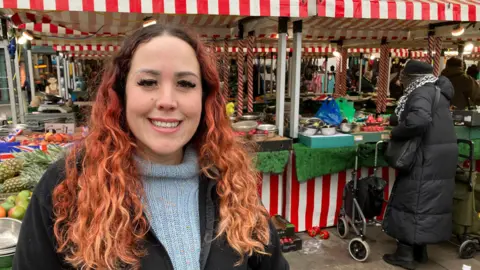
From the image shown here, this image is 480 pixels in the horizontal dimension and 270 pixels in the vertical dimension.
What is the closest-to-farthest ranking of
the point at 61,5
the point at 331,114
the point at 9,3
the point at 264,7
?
the point at 9,3 → the point at 61,5 → the point at 264,7 → the point at 331,114

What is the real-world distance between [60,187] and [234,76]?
55.5 feet

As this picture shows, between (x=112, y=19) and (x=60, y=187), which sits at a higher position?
(x=112, y=19)

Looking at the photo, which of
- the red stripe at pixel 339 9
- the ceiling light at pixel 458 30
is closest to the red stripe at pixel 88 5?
the red stripe at pixel 339 9

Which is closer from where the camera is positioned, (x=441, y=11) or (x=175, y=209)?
(x=175, y=209)

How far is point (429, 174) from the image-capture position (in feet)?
12.7

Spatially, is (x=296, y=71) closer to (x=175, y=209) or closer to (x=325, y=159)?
(x=325, y=159)

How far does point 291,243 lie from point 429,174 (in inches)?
63.8

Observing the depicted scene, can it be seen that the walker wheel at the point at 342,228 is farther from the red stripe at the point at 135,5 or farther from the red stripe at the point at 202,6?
the red stripe at the point at 135,5

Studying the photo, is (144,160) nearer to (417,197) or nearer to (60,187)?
(60,187)

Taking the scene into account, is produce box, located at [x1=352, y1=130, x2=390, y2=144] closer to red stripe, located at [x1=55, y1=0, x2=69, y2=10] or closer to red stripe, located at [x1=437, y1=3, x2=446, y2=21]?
red stripe, located at [x1=437, y1=3, x2=446, y2=21]

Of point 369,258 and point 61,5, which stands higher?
point 61,5

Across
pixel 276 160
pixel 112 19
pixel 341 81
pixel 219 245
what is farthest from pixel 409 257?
pixel 341 81

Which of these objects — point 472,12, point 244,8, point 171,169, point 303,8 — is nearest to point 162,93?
point 171,169

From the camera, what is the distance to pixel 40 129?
5.36 m
